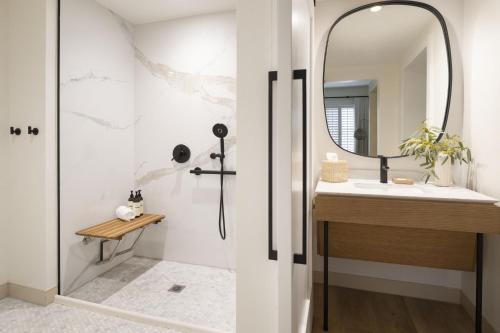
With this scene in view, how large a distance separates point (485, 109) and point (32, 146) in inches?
121

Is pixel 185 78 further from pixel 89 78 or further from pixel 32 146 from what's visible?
pixel 32 146

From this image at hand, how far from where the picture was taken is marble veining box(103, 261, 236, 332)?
1.77 meters

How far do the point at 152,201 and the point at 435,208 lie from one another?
2410mm

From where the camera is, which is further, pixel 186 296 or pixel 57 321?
pixel 186 296

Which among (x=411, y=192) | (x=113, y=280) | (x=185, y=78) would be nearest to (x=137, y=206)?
(x=113, y=280)

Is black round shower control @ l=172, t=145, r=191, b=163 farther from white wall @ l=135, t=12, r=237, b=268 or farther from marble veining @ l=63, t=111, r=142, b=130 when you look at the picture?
marble veining @ l=63, t=111, r=142, b=130

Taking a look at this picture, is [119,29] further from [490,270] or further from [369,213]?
[490,270]

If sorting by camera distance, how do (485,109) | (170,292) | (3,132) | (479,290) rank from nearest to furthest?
(479,290)
(485,109)
(3,132)
(170,292)

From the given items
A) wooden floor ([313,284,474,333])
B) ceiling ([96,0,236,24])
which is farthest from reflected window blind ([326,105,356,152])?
ceiling ([96,0,236,24])

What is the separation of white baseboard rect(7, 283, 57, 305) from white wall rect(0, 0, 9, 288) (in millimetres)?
99

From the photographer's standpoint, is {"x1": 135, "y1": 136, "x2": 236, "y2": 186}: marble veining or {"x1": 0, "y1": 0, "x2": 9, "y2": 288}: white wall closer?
{"x1": 0, "y1": 0, "x2": 9, "y2": 288}: white wall

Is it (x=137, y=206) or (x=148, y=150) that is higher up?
(x=148, y=150)

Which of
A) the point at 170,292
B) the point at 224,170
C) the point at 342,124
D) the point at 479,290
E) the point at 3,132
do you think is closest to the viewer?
the point at 479,290

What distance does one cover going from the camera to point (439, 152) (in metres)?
1.86
